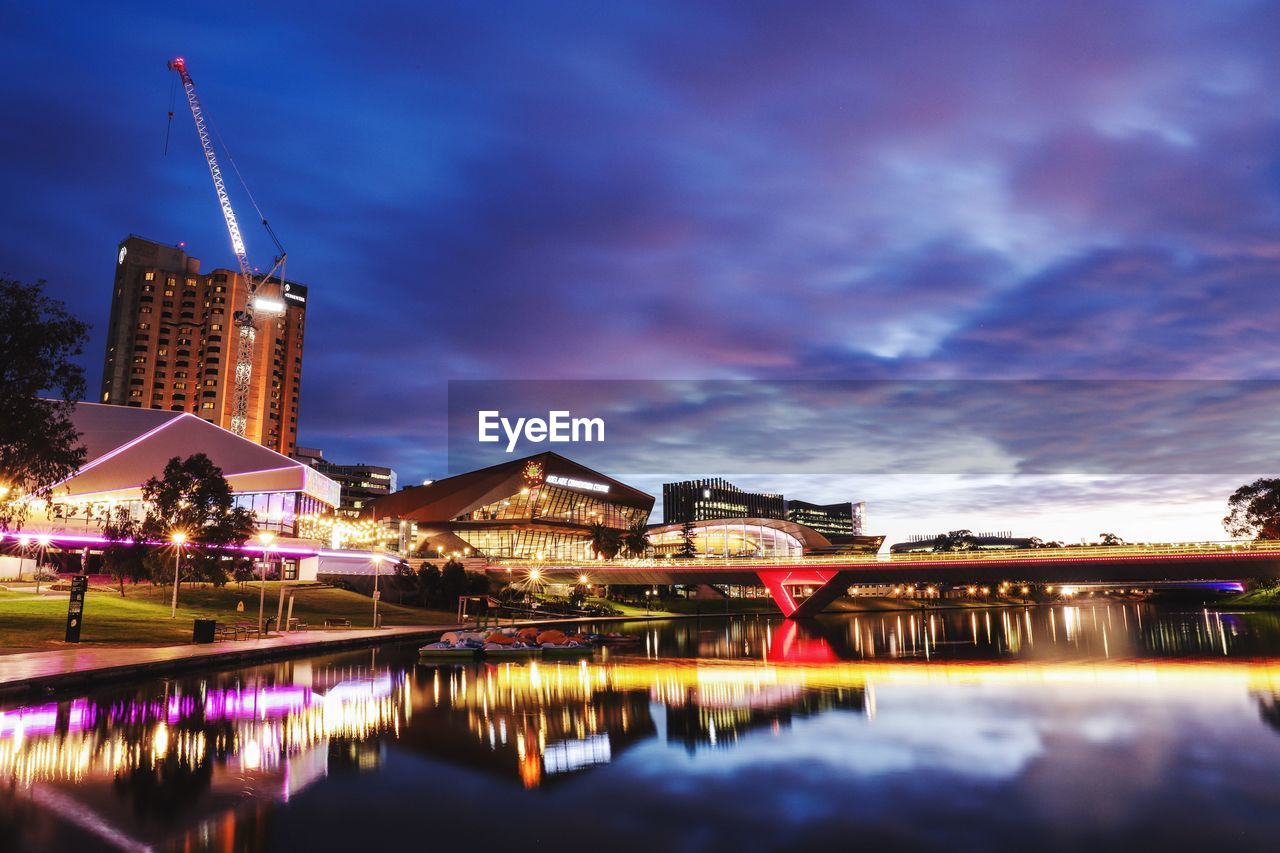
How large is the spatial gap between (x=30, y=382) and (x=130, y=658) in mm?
12626

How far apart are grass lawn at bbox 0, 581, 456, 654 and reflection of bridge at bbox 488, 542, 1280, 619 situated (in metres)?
35.5

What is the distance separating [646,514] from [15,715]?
6855 inches

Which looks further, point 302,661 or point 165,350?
point 165,350

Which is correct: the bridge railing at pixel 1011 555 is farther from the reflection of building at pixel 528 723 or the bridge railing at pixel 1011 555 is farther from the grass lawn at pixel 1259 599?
the grass lawn at pixel 1259 599

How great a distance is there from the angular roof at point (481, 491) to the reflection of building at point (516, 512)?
20 cm

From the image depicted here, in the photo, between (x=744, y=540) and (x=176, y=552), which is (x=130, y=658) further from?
(x=744, y=540)

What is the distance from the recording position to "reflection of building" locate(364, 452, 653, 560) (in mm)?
160125

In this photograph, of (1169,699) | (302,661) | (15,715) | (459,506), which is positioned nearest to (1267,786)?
(1169,699)

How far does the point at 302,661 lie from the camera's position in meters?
42.8

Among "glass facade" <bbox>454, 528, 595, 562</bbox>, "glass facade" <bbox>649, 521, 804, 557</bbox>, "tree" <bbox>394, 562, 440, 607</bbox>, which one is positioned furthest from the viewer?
"glass facade" <bbox>649, 521, 804, 557</bbox>

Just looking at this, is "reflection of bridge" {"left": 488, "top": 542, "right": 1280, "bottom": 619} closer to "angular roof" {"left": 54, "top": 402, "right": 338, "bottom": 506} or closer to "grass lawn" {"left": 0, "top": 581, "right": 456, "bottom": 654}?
"grass lawn" {"left": 0, "top": 581, "right": 456, "bottom": 654}

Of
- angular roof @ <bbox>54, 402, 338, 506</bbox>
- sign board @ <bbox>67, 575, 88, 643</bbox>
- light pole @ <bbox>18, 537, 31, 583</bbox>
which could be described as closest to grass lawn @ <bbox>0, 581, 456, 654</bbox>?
sign board @ <bbox>67, 575, 88, 643</bbox>

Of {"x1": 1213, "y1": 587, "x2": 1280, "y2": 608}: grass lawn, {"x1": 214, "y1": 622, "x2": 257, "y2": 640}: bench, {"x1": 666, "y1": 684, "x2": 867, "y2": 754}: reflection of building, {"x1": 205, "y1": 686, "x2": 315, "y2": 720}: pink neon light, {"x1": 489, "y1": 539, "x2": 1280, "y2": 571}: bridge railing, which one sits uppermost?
{"x1": 489, "y1": 539, "x2": 1280, "y2": 571}: bridge railing

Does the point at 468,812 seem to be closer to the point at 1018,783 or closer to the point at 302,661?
the point at 1018,783
